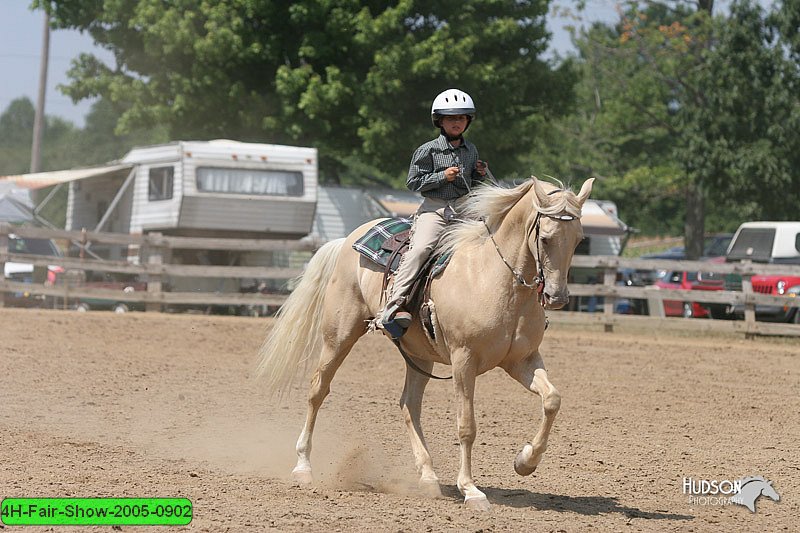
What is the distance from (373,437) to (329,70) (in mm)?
18192

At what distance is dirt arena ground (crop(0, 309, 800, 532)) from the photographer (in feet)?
19.3

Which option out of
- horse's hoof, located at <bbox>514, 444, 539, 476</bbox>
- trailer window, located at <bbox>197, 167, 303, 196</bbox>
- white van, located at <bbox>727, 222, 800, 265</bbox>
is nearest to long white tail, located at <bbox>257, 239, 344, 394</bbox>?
horse's hoof, located at <bbox>514, 444, 539, 476</bbox>

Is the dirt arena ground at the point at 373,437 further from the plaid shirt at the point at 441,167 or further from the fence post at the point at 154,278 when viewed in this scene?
the fence post at the point at 154,278

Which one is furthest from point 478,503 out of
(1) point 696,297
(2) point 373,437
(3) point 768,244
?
(3) point 768,244

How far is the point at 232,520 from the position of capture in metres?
5.32

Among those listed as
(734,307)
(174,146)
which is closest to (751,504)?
(734,307)

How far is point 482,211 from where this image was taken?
260 inches

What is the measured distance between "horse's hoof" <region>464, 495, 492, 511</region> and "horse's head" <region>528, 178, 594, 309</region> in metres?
1.20

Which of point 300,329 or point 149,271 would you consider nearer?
point 300,329

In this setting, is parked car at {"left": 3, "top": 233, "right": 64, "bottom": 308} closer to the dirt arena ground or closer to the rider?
the dirt arena ground

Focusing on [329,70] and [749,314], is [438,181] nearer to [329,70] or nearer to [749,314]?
[749,314]

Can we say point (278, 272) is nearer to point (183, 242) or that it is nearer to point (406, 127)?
point (183, 242)

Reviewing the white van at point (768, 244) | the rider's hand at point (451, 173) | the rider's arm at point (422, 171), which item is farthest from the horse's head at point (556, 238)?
the white van at point (768, 244)

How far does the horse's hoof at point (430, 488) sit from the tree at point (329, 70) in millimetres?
19237
